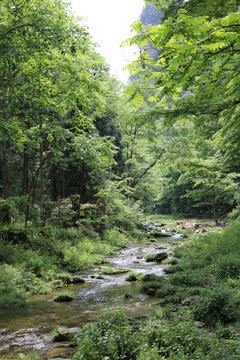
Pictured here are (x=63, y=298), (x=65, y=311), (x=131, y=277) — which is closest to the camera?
(x=65, y=311)

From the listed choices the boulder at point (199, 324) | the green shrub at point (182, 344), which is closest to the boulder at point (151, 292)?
the boulder at point (199, 324)

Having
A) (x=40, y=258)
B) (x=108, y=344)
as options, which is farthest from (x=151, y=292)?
(x=40, y=258)

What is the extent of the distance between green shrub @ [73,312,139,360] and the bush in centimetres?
163

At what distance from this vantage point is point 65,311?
6973 mm

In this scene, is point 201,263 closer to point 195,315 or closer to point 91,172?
point 195,315

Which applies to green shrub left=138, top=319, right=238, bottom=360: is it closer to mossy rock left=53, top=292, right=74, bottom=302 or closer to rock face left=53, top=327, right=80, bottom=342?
rock face left=53, top=327, right=80, bottom=342

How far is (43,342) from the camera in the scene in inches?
203

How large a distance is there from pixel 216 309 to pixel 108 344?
2474mm

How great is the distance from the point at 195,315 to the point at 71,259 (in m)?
8.16

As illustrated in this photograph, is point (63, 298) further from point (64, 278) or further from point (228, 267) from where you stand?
point (228, 267)

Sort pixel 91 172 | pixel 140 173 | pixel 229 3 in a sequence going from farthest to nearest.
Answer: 1. pixel 140 173
2. pixel 91 172
3. pixel 229 3

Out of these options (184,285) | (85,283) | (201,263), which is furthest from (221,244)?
(85,283)

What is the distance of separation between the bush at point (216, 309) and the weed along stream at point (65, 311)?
1.53 meters

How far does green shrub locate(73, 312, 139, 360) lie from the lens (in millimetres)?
3805
